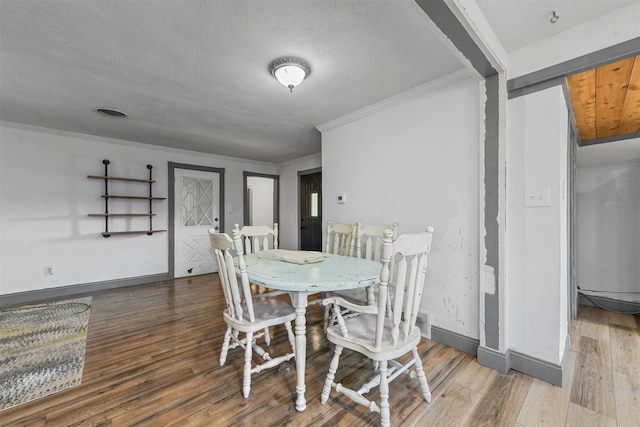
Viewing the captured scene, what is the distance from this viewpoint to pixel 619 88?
200 centimetres

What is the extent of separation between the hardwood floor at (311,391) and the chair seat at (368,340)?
409mm

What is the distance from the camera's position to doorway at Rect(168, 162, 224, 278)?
4754 millimetres

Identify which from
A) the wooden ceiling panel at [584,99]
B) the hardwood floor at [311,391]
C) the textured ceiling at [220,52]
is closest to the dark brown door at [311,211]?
the textured ceiling at [220,52]

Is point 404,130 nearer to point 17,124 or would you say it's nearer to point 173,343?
point 173,343

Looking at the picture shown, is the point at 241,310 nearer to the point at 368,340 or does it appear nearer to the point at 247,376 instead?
the point at 247,376

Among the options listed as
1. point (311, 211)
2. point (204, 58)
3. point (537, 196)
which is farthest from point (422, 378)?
point (311, 211)

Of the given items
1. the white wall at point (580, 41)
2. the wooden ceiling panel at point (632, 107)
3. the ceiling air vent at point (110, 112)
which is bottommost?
the wooden ceiling panel at point (632, 107)

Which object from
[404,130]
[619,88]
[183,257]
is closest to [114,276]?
[183,257]

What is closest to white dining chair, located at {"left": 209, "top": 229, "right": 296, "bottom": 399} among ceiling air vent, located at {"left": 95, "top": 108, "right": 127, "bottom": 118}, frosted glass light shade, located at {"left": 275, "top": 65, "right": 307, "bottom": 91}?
frosted glass light shade, located at {"left": 275, "top": 65, "right": 307, "bottom": 91}

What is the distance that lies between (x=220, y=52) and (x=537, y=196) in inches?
95.4

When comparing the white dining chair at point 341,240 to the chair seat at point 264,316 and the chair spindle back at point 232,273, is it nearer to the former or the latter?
the chair seat at point 264,316

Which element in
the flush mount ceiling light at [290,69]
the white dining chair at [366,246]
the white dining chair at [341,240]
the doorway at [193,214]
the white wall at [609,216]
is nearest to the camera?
the flush mount ceiling light at [290,69]

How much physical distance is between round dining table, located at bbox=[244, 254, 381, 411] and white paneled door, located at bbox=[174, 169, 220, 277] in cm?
335

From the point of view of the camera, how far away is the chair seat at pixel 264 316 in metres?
1.68
